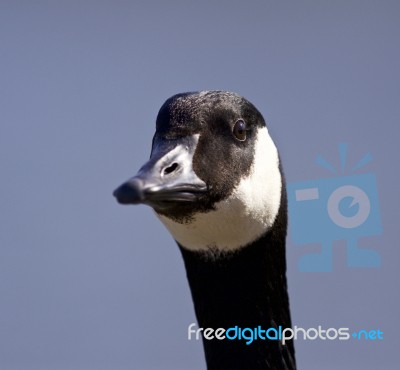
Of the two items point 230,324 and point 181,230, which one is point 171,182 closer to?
point 181,230

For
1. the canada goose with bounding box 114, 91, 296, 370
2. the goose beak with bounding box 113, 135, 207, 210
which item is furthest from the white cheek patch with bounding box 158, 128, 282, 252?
the goose beak with bounding box 113, 135, 207, 210

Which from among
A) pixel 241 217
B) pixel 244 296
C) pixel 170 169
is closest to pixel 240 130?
pixel 241 217

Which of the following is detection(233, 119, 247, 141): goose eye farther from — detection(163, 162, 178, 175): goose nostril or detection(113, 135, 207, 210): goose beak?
detection(163, 162, 178, 175): goose nostril

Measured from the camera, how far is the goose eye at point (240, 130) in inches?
101

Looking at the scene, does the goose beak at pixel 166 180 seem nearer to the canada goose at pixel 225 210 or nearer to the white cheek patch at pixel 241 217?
the canada goose at pixel 225 210

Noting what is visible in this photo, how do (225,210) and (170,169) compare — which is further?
(225,210)

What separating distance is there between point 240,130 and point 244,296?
30.0 inches

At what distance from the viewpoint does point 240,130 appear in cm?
259

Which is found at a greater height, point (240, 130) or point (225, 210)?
point (240, 130)

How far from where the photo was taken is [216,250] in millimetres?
2527

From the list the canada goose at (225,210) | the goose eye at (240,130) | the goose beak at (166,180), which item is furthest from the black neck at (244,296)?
the goose beak at (166,180)

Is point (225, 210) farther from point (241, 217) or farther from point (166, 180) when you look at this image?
point (166, 180)

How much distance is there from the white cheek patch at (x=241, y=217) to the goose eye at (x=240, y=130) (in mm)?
98

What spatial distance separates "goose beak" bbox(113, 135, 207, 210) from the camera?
1.86 metres
